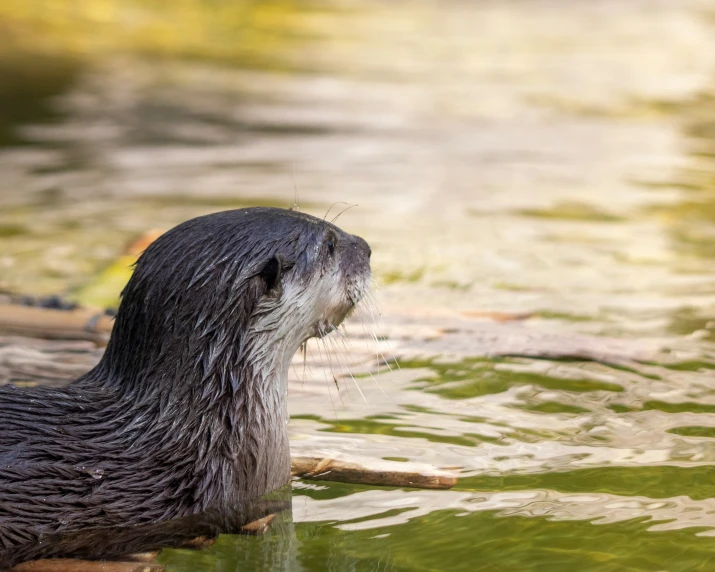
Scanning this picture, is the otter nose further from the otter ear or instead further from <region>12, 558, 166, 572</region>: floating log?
<region>12, 558, 166, 572</region>: floating log

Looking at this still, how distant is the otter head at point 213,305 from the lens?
3.41 m

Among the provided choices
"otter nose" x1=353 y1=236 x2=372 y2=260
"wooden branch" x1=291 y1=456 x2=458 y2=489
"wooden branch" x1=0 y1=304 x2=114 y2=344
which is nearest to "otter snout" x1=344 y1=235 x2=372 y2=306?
"otter nose" x1=353 y1=236 x2=372 y2=260

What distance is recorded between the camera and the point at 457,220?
7.01 meters

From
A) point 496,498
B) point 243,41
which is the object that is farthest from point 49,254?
point 243,41

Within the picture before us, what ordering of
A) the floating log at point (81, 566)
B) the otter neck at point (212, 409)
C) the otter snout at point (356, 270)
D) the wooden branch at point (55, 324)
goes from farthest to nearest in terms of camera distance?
the wooden branch at point (55, 324) → the otter snout at point (356, 270) → the otter neck at point (212, 409) → the floating log at point (81, 566)

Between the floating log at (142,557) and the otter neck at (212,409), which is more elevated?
the otter neck at (212,409)

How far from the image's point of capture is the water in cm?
354

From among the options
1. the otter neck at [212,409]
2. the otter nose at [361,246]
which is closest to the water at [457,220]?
the otter neck at [212,409]

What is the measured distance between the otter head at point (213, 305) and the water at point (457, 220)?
1.62 feet

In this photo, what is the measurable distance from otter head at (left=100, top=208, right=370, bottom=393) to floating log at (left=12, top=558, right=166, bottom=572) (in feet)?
1.72

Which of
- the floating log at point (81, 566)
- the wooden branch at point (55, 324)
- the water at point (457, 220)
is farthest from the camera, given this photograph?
the wooden branch at point (55, 324)

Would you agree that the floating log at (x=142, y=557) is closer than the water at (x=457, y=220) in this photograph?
Yes

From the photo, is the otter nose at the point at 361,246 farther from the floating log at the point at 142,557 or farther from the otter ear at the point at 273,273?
the floating log at the point at 142,557

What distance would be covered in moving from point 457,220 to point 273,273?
364 centimetres
